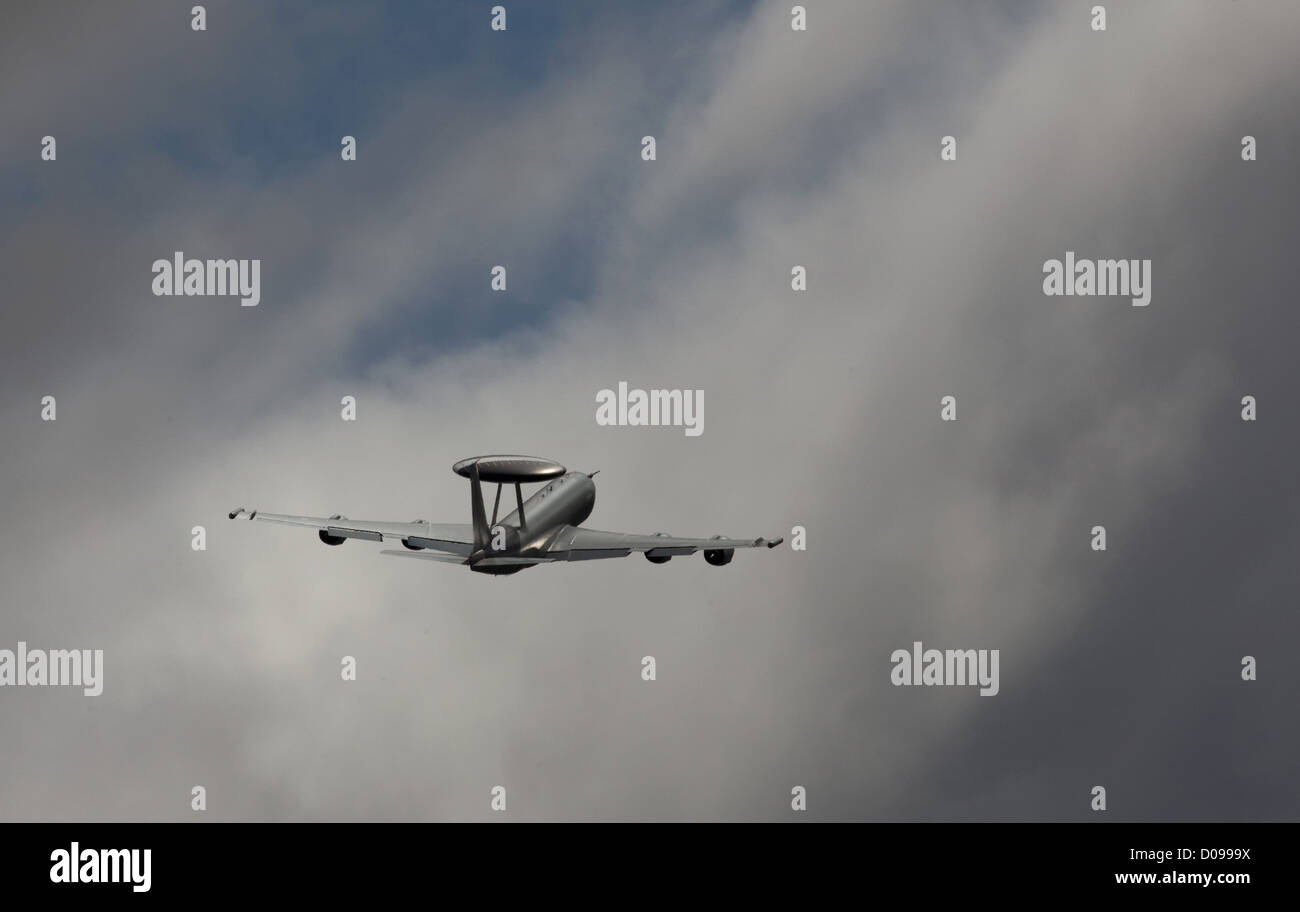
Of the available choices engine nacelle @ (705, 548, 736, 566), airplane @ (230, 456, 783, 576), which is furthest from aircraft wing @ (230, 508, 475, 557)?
engine nacelle @ (705, 548, 736, 566)

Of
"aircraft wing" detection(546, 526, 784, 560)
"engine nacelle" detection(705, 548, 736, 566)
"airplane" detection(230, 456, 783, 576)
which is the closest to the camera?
"airplane" detection(230, 456, 783, 576)

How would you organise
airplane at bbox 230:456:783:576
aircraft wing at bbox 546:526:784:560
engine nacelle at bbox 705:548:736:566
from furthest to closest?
engine nacelle at bbox 705:548:736:566
aircraft wing at bbox 546:526:784:560
airplane at bbox 230:456:783:576

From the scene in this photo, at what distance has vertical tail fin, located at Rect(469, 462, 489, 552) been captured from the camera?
272 ft

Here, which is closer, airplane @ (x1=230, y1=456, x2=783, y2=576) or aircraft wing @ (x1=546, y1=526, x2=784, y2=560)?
airplane @ (x1=230, y1=456, x2=783, y2=576)

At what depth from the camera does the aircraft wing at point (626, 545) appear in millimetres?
86562

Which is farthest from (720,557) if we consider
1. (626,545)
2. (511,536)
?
(511,536)

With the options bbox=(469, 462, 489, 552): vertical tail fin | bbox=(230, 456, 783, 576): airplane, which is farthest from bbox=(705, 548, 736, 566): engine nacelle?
bbox=(469, 462, 489, 552): vertical tail fin

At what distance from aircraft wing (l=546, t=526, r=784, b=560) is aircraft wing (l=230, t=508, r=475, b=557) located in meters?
4.91

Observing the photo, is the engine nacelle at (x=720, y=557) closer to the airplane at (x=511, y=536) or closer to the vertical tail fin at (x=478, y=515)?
the airplane at (x=511, y=536)

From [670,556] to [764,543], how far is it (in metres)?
5.59

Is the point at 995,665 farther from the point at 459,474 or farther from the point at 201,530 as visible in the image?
the point at 201,530

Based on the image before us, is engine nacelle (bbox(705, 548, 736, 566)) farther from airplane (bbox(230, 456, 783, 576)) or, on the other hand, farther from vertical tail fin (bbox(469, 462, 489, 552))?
vertical tail fin (bbox(469, 462, 489, 552))

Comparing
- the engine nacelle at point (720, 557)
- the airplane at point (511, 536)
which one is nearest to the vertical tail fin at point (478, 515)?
the airplane at point (511, 536)

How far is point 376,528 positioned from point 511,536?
7.54m
